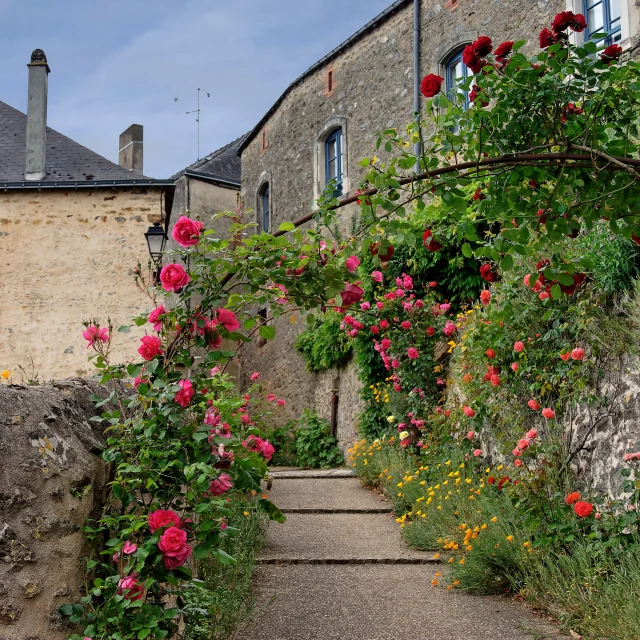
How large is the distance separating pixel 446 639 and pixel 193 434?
195 cm

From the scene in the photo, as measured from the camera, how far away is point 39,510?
242 cm

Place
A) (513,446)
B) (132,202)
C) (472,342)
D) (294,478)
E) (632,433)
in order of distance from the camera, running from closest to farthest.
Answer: (632,433)
(513,446)
(472,342)
(294,478)
(132,202)

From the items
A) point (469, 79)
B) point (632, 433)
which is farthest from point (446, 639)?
point (469, 79)

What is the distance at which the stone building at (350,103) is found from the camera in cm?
962

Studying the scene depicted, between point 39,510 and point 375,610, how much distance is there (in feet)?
7.94

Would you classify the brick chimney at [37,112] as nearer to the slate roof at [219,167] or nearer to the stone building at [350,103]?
the stone building at [350,103]

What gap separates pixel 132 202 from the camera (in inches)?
425

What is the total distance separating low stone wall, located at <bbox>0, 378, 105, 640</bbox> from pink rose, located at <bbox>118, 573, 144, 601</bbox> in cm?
18

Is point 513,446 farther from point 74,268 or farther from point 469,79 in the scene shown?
point 74,268

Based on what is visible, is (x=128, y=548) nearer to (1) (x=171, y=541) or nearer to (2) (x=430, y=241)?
(1) (x=171, y=541)

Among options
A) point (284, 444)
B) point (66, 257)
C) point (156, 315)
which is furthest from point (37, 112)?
point (156, 315)

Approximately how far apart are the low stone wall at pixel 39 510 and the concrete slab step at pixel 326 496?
4567 millimetres

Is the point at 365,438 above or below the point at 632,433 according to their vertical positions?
below

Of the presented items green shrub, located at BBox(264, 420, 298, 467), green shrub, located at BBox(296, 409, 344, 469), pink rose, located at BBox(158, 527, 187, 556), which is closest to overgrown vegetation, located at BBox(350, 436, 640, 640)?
pink rose, located at BBox(158, 527, 187, 556)
